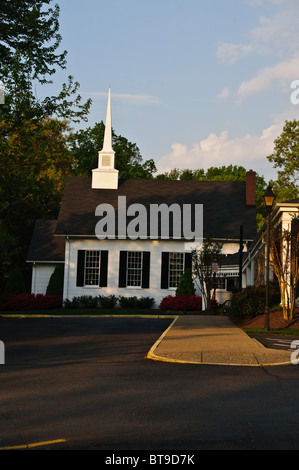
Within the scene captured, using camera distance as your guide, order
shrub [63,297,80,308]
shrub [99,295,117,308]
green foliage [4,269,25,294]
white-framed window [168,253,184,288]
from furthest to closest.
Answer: green foliage [4,269,25,294] → white-framed window [168,253,184,288] → shrub [63,297,80,308] → shrub [99,295,117,308]

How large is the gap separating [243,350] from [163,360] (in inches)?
79.8

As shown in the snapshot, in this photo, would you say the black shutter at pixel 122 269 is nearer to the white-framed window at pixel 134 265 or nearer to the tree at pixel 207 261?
the white-framed window at pixel 134 265

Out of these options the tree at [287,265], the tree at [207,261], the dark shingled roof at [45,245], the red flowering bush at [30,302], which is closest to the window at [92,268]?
the red flowering bush at [30,302]

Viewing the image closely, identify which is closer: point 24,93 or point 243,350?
point 243,350

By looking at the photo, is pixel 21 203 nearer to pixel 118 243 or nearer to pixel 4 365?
pixel 118 243

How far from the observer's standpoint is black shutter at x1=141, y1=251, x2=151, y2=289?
35781mm

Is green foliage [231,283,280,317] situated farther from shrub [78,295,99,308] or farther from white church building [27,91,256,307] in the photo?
shrub [78,295,99,308]

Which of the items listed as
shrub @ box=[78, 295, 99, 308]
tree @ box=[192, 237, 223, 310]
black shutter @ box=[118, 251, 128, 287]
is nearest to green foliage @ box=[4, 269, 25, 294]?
shrub @ box=[78, 295, 99, 308]

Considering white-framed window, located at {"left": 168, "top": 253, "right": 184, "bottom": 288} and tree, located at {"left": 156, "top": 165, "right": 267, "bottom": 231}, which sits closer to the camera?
white-framed window, located at {"left": 168, "top": 253, "right": 184, "bottom": 288}

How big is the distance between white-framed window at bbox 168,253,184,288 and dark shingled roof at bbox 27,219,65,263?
6.75 meters

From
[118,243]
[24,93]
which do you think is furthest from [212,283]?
[24,93]

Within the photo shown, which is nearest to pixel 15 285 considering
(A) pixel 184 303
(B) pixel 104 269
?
(B) pixel 104 269

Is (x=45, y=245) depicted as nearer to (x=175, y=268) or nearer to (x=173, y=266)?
(x=173, y=266)

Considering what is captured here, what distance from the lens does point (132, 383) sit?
9180 mm
